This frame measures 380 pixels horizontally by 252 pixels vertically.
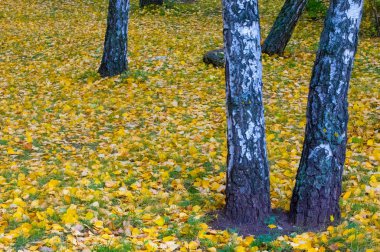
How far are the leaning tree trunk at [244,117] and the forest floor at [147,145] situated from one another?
276mm

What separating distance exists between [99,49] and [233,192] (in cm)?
855

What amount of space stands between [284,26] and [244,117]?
22.3ft

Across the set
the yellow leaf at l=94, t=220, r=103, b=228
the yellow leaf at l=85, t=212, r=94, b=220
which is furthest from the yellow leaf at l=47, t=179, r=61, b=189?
the yellow leaf at l=94, t=220, r=103, b=228

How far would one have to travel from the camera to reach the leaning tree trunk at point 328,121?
4.00 meters

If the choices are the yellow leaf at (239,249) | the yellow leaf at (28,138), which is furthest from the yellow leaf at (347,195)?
the yellow leaf at (28,138)

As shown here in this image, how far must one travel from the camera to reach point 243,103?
4230 mm

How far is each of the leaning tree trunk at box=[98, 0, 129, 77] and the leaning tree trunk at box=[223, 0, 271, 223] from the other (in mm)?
5933

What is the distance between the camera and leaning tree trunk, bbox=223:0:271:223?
418cm

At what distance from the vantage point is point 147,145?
6.47m

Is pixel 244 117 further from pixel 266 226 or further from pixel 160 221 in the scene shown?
pixel 160 221

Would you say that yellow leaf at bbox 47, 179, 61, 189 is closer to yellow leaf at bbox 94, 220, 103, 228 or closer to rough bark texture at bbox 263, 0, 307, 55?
yellow leaf at bbox 94, 220, 103, 228

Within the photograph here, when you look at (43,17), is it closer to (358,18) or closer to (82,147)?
(82,147)

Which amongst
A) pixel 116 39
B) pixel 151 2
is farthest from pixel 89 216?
pixel 151 2

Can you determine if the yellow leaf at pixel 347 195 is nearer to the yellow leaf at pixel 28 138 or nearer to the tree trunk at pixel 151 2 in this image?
the yellow leaf at pixel 28 138
